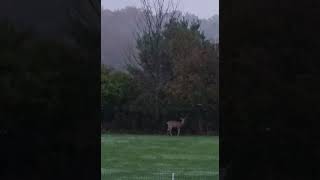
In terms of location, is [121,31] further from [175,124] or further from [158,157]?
[158,157]

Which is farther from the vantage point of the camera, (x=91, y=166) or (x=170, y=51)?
(x=170, y=51)

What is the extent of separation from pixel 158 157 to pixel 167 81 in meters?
2.45

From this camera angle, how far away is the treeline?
10188mm

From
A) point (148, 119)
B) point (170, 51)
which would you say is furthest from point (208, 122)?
point (170, 51)

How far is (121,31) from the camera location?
11445 millimetres

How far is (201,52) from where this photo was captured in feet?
38.4

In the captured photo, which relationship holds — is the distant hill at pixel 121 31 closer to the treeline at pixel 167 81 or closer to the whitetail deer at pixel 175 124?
the treeline at pixel 167 81

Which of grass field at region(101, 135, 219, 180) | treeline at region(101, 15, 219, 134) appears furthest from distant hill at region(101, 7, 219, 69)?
grass field at region(101, 135, 219, 180)

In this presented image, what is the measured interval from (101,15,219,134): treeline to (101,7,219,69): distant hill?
0.71 feet

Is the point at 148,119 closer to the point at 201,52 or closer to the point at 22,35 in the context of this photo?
the point at 201,52

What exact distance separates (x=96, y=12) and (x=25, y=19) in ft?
1.24

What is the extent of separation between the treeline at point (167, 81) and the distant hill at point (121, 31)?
8.5 inches

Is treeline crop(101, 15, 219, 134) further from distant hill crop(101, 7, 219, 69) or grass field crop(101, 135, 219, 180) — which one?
grass field crop(101, 135, 219, 180)
